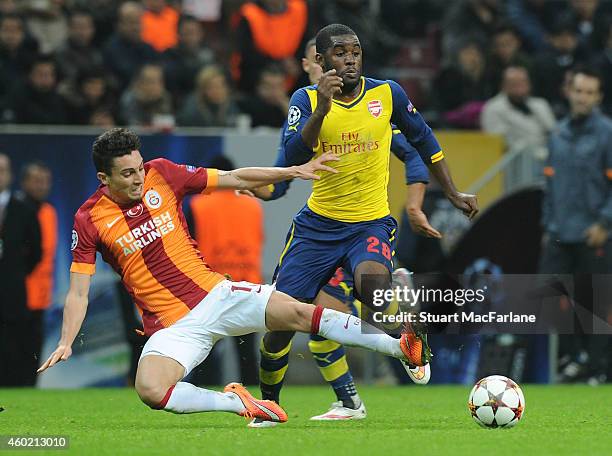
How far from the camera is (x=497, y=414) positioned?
798cm

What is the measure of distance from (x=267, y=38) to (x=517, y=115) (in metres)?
3.15

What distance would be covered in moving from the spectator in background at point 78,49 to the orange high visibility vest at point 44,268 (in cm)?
235

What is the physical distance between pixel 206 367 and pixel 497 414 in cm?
586

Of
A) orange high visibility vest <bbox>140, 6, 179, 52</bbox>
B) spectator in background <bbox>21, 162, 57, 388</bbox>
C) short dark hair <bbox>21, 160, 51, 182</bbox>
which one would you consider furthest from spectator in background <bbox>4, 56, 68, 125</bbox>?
orange high visibility vest <bbox>140, 6, 179, 52</bbox>

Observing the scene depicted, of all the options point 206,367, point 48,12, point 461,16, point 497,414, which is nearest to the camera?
point 497,414

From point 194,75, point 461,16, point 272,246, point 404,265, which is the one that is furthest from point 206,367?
point 461,16

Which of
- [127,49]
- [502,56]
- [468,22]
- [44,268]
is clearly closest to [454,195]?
[44,268]

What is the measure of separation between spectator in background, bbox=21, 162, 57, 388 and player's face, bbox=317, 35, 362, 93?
5303 millimetres

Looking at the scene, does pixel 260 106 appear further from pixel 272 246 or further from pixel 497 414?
pixel 497 414

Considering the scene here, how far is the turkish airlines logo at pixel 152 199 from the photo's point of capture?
8414 millimetres

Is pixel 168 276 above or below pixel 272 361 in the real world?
above

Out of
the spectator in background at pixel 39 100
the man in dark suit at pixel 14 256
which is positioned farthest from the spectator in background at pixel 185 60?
the man in dark suit at pixel 14 256

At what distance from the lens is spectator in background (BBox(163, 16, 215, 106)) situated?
15.3m

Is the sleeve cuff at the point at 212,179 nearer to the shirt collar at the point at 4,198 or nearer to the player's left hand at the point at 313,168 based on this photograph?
the player's left hand at the point at 313,168
